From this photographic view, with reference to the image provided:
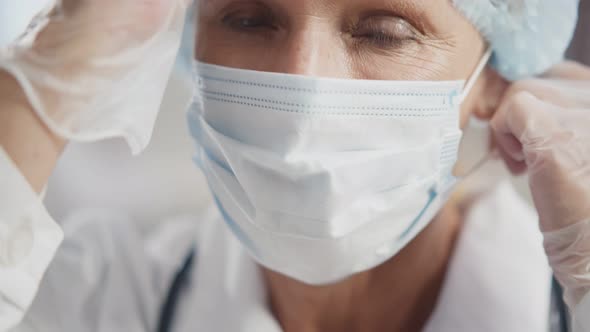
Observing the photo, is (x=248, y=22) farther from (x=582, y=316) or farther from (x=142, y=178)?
(x=142, y=178)

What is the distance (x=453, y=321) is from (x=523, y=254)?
0.69ft

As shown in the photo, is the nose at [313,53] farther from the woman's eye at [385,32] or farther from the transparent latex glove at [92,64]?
the transparent latex glove at [92,64]

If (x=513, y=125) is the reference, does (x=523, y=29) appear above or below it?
above

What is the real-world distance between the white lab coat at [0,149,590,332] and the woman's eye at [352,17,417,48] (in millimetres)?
457

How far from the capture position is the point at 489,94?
1080 mm

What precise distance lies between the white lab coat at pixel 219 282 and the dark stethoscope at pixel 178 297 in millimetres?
19

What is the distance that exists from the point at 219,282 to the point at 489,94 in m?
0.66

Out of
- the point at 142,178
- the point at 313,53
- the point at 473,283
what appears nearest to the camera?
the point at 313,53

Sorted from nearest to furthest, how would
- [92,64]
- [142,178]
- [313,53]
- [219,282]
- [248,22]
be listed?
[92,64], [313,53], [248,22], [219,282], [142,178]

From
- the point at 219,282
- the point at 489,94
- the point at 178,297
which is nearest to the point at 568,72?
the point at 489,94

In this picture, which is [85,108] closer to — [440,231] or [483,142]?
[440,231]

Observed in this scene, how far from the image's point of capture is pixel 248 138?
2.79 ft

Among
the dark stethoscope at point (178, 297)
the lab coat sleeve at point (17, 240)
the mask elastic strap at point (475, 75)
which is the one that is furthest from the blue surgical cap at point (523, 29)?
the lab coat sleeve at point (17, 240)

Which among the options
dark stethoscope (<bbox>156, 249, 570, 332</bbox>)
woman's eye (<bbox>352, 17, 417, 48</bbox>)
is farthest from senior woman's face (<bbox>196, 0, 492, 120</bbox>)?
dark stethoscope (<bbox>156, 249, 570, 332</bbox>)
